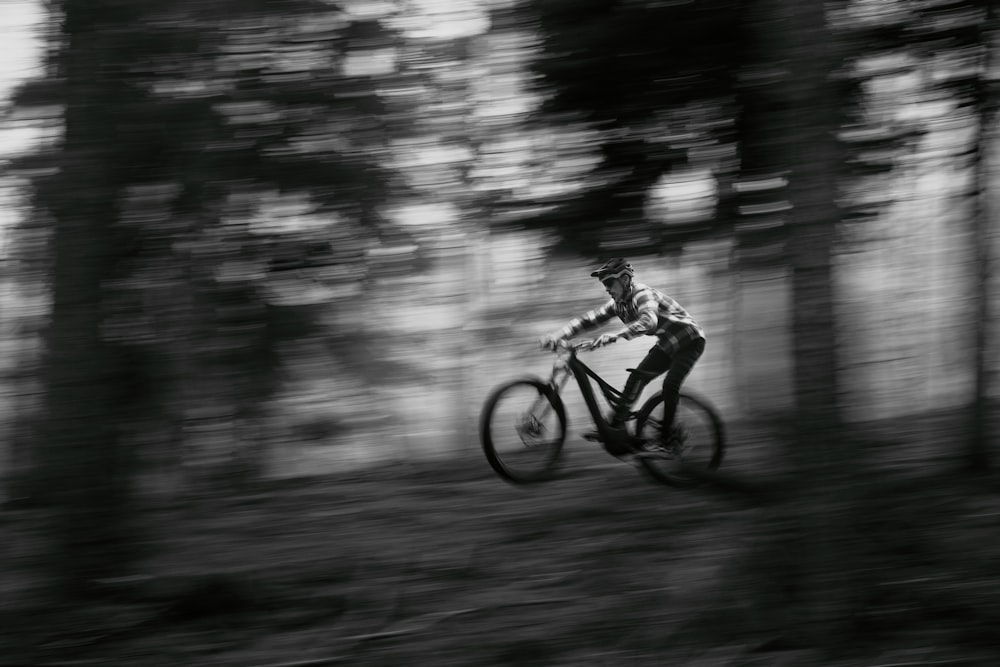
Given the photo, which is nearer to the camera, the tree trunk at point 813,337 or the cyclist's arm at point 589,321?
the tree trunk at point 813,337

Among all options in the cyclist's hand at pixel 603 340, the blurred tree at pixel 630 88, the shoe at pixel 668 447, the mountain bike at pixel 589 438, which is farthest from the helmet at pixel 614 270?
the shoe at pixel 668 447

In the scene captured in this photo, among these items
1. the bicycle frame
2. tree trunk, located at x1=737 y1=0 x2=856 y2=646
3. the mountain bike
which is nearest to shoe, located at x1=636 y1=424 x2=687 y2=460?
the mountain bike

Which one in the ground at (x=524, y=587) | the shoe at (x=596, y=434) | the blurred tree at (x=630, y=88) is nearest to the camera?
the ground at (x=524, y=587)

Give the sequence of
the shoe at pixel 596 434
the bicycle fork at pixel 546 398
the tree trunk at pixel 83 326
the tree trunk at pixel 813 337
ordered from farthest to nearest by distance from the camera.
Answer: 1. the bicycle fork at pixel 546 398
2. the shoe at pixel 596 434
3. the tree trunk at pixel 83 326
4. the tree trunk at pixel 813 337

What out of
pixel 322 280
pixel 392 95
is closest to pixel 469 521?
pixel 322 280

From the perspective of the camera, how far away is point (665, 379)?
269 inches

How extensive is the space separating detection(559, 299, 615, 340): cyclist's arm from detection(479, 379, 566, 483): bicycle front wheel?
1.53ft

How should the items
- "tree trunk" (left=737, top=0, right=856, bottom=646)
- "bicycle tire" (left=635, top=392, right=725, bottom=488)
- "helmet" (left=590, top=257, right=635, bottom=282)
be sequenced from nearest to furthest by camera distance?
1. "tree trunk" (left=737, top=0, right=856, bottom=646)
2. "helmet" (left=590, top=257, right=635, bottom=282)
3. "bicycle tire" (left=635, top=392, right=725, bottom=488)

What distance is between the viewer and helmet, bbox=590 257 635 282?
5.69 m

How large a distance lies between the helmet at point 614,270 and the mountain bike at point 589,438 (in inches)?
26.3

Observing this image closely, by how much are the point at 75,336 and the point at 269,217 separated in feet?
4.79

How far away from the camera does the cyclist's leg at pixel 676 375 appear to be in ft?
22.1

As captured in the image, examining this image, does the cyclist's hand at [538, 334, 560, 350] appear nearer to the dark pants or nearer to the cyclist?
the cyclist

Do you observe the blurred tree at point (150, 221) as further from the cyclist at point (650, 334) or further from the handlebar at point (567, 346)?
the cyclist at point (650, 334)
